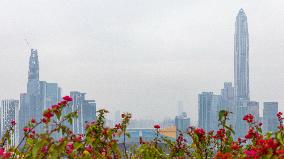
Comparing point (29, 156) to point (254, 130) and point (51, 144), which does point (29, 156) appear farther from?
point (254, 130)

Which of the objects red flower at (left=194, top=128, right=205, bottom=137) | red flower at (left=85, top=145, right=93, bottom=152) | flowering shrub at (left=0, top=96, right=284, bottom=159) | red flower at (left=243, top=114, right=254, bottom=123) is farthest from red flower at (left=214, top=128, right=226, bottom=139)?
red flower at (left=85, top=145, right=93, bottom=152)

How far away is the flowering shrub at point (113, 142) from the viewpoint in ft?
14.6

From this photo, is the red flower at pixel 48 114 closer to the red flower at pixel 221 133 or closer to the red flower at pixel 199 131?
the red flower at pixel 199 131

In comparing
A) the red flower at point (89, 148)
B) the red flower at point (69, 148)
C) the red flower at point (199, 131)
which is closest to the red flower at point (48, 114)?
the red flower at point (69, 148)

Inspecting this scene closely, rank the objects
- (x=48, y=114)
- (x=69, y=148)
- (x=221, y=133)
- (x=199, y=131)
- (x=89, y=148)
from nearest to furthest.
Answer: (x=48, y=114) → (x=69, y=148) → (x=89, y=148) → (x=199, y=131) → (x=221, y=133)

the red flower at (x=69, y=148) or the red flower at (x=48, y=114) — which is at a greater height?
the red flower at (x=48, y=114)

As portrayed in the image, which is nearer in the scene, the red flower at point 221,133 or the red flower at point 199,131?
the red flower at point 199,131

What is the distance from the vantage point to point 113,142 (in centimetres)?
580

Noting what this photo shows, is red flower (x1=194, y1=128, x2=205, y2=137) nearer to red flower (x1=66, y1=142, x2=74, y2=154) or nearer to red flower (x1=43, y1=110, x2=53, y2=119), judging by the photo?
red flower (x1=66, y1=142, x2=74, y2=154)

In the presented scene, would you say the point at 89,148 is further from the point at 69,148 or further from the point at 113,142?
the point at 69,148

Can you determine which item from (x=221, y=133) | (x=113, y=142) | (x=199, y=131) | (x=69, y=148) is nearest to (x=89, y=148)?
(x=113, y=142)

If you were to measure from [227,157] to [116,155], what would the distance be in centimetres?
226

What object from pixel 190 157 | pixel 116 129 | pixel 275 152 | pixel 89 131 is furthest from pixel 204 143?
pixel 275 152

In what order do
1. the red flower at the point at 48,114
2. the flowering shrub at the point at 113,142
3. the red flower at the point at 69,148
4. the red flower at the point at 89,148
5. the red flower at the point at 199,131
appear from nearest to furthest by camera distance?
the flowering shrub at the point at 113,142 → the red flower at the point at 48,114 → the red flower at the point at 69,148 → the red flower at the point at 89,148 → the red flower at the point at 199,131
